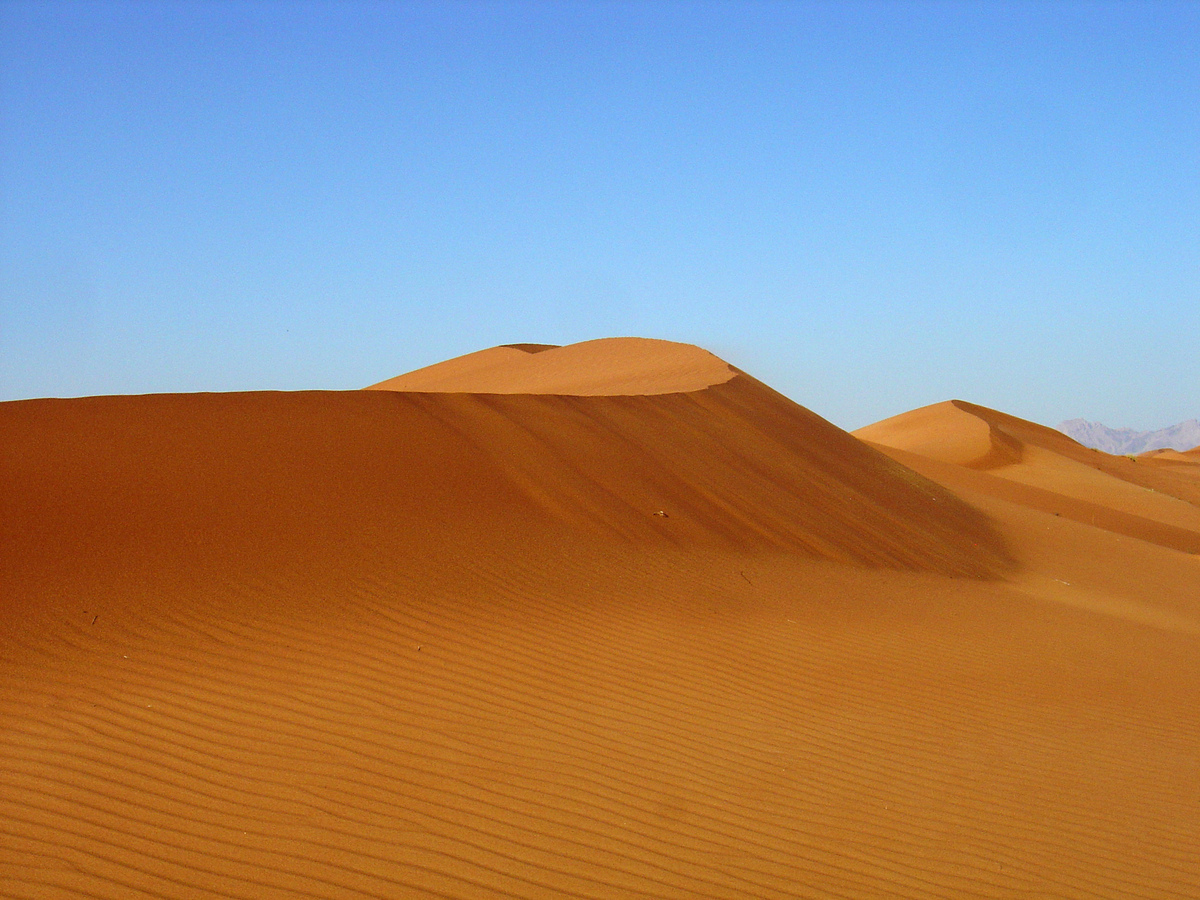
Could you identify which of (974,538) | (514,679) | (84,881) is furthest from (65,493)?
(974,538)

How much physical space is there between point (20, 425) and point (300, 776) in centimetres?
714

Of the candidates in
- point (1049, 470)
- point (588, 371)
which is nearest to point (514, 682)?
point (588, 371)

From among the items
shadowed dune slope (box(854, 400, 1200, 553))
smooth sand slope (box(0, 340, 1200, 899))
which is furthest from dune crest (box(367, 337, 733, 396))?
shadowed dune slope (box(854, 400, 1200, 553))

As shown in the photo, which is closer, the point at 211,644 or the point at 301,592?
the point at 211,644

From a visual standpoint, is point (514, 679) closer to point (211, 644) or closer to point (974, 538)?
point (211, 644)

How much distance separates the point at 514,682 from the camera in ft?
22.0

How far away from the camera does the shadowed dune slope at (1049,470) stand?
25766 mm

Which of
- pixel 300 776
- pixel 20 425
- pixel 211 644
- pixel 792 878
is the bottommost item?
pixel 792 878

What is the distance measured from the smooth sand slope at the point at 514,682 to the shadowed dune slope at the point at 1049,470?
41.0 ft

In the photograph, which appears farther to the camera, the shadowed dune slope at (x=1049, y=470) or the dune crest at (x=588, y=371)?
the shadowed dune slope at (x=1049, y=470)

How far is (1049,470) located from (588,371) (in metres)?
19.4

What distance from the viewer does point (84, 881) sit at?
3977mm

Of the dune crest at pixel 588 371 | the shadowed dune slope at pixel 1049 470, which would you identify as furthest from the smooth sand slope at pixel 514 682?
the shadowed dune slope at pixel 1049 470

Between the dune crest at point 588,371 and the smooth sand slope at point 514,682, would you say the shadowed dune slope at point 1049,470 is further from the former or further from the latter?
the smooth sand slope at point 514,682
